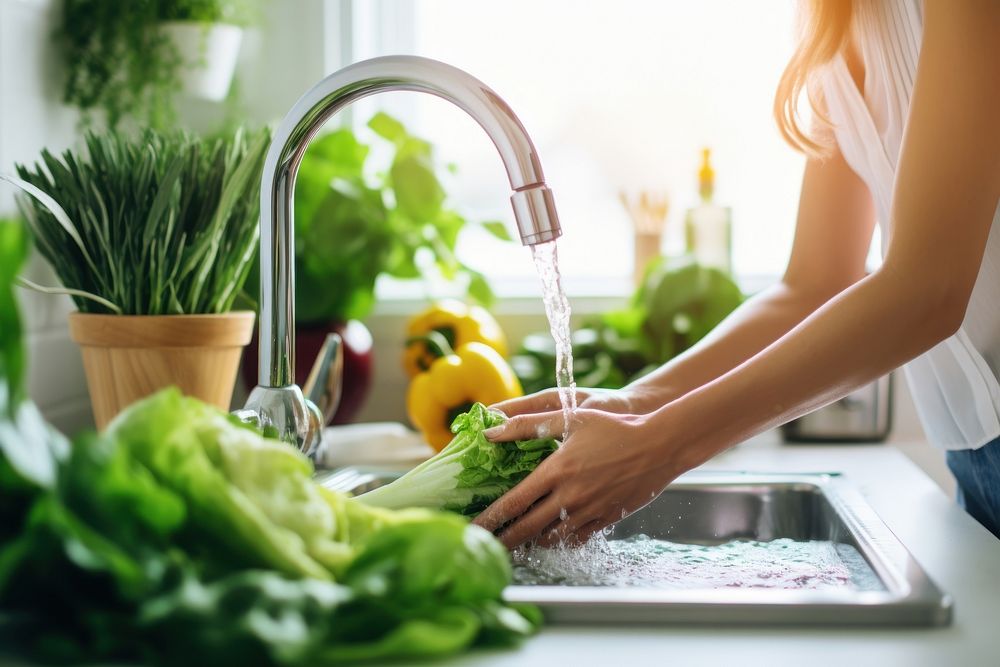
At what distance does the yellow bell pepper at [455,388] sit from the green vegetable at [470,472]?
0.42 meters

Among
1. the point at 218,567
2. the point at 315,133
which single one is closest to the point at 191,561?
the point at 218,567

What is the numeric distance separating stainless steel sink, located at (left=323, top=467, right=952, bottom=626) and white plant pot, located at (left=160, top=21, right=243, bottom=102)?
72 cm

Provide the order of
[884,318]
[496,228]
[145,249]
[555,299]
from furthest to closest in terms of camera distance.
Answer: [496,228] → [145,249] → [555,299] → [884,318]

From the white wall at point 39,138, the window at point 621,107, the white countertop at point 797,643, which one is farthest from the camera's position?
the window at point 621,107

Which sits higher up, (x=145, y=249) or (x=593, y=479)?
(x=145, y=249)

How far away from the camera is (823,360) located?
863mm

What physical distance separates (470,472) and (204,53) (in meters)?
0.95

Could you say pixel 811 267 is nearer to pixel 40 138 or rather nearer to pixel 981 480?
pixel 981 480

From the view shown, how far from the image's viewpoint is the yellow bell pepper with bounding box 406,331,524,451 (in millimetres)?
1438

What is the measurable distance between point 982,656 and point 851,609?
0.09 metres

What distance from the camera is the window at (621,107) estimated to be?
2029 millimetres

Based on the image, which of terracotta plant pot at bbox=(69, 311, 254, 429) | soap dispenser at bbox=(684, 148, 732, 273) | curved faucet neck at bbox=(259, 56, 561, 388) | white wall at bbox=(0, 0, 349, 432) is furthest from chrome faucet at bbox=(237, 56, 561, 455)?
soap dispenser at bbox=(684, 148, 732, 273)

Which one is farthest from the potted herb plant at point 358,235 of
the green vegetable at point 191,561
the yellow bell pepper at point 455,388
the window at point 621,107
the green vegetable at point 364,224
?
the green vegetable at point 191,561

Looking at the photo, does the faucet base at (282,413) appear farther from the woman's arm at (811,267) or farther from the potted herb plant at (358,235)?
the potted herb plant at (358,235)
